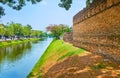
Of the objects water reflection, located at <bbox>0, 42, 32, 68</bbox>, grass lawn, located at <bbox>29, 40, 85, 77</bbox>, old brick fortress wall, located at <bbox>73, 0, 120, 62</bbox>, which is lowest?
water reflection, located at <bbox>0, 42, 32, 68</bbox>

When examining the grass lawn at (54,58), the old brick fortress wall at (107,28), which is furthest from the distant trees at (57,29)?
the old brick fortress wall at (107,28)

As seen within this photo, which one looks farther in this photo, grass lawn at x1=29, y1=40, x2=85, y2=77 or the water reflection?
the water reflection

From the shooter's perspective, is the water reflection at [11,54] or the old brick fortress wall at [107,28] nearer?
the old brick fortress wall at [107,28]

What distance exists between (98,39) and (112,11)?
13.5 ft

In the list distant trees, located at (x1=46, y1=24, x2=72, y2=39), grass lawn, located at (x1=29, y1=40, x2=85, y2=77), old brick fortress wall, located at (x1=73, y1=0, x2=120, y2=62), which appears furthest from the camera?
distant trees, located at (x1=46, y1=24, x2=72, y2=39)

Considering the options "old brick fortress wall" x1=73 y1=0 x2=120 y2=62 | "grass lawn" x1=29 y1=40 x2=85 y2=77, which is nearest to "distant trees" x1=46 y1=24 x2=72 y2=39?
"grass lawn" x1=29 y1=40 x2=85 y2=77

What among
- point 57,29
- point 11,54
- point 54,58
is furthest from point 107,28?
point 57,29

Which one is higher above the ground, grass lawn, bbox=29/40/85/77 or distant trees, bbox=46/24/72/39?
distant trees, bbox=46/24/72/39

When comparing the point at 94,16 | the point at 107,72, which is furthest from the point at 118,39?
the point at 94,16

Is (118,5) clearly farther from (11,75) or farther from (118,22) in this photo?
(11,75)

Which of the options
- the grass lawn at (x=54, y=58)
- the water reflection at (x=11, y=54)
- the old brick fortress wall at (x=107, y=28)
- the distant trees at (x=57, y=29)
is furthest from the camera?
the distant trees at (x=57, y=29)

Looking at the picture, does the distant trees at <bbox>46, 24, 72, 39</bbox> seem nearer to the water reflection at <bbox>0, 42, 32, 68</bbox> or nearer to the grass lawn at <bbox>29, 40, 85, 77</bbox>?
the water reflection at <bbox>0, 42, 32, 68</bbox>

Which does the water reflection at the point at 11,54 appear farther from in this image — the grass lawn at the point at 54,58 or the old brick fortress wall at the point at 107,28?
the old brick fortress wall at the point at 107,28

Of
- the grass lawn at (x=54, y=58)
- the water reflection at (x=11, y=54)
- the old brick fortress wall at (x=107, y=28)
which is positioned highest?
the old brick fortress wall at (x=107, y=28)
